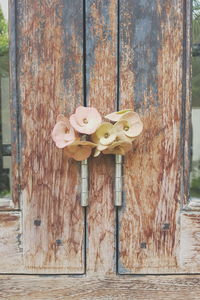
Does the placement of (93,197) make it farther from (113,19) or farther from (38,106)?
(113,19)

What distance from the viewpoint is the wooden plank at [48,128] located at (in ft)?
2.27

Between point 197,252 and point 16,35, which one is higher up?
point 16,35

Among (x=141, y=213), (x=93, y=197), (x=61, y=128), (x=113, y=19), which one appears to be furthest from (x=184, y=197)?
(x=113, y=19)

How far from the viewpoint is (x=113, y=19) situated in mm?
689

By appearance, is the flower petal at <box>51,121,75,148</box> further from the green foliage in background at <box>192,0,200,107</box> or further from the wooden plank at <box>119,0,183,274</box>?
the green foliage in background at <box>192,0,200,107</box>

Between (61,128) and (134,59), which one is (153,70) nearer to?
(134,59)

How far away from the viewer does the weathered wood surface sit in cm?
73

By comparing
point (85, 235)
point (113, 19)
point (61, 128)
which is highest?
point (113, 19)

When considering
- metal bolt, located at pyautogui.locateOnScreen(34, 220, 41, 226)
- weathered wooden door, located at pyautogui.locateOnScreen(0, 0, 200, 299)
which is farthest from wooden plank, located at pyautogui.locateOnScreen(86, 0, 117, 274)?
metal bolt, located at pyautogui.locateOnScreen(34, 220, 41, 226)

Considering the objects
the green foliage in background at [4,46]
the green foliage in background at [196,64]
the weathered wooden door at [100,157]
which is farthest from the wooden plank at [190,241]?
the green foliage in background at [4,46]

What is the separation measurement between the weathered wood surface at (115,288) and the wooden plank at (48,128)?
0.10ft

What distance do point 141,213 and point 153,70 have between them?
32cm

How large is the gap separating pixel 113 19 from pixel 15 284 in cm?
64

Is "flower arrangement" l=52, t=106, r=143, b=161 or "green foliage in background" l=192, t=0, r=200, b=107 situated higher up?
"green foliage in background" l=192, t=0, r=200, b=107
